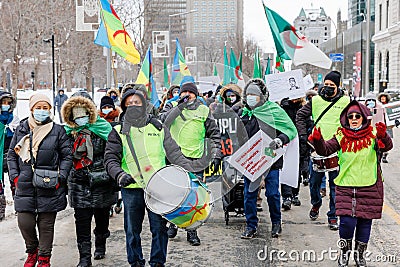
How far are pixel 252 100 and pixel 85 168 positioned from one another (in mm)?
2280

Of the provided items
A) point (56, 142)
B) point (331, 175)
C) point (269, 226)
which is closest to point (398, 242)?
point (331, 175)

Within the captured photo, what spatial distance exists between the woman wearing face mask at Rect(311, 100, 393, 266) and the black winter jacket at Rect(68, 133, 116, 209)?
7.31 ft

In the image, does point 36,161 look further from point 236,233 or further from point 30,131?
point 236,233

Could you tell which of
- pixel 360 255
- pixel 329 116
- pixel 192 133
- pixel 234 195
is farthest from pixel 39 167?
pixel 329 116

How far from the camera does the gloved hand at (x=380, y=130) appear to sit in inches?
227

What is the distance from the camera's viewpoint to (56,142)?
18.9 ft

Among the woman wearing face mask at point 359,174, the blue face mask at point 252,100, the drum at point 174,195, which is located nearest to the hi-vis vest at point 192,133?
the blue face mask at point 252,100

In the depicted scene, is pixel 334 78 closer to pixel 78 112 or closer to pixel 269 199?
pixel 269 199

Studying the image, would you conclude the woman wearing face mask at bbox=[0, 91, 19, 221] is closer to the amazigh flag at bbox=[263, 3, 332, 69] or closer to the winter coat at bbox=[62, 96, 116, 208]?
the winter coat at bbox=[62, 96, 116, 208]

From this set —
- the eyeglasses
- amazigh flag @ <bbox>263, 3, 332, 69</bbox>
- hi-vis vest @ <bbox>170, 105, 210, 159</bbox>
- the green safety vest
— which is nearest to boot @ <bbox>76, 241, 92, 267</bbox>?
hi-vis vest @ <bbox>170, 105, 210, 159</bbox>

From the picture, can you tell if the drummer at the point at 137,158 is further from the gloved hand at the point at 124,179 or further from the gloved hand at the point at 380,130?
the gloved hand at the point at 380,130

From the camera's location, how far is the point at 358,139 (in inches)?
227

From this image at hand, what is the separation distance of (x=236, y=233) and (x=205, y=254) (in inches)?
40.4

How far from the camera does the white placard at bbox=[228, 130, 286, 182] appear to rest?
696cm
